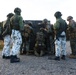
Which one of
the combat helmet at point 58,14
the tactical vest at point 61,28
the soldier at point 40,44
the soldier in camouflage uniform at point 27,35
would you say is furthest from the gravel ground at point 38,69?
the soldier in camouflage uniform at point 27,35

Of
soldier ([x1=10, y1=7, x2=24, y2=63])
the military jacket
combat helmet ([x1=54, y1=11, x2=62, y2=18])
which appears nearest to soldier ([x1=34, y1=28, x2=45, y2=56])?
combat helmet ([x1=54, y1=11, x2=62, y2=18])

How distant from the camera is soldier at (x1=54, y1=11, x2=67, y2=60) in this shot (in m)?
11.3

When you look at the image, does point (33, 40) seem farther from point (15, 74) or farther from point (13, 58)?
point (15, 74)

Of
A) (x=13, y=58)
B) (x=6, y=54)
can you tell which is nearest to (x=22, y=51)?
(x=6, y=54)

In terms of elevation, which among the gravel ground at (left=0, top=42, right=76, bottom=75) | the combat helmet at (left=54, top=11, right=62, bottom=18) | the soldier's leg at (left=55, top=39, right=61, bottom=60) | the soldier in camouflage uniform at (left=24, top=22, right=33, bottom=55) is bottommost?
the gravel ground at (left=0, top=42, right=76, bottom=75)

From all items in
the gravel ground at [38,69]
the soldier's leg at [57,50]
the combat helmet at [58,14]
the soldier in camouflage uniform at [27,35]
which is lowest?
the gravel ground at [38,69]

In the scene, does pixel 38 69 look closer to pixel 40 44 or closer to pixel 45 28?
pixel 40 44

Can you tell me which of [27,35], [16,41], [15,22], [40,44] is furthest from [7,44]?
[40,44]

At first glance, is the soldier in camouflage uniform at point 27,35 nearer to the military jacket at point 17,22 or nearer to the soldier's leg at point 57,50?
the soldier's leg at point 57,50

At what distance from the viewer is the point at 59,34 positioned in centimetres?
1137

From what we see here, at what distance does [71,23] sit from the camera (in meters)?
12.0

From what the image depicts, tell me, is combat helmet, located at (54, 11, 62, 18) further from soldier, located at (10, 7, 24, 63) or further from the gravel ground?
the gravel ground

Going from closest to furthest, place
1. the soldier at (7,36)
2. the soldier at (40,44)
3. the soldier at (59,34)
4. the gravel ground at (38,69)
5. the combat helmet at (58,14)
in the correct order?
1. the gravel ground at (38,69)
2. the soldier at (59,34)
3. the combat helmet at (58,14)
4. the soldier at (7,36)
5. the soldier at (40,44)

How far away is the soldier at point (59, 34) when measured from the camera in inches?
444
